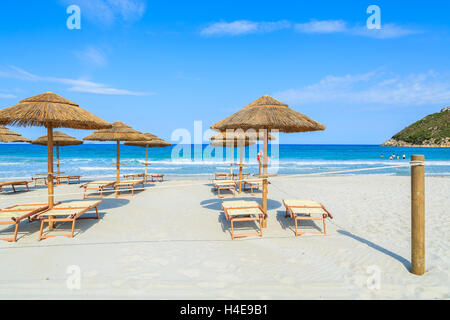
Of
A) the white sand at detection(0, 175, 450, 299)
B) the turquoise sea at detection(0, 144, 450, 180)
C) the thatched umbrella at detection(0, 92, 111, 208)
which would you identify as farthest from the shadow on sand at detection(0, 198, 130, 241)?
the turquoise sea at detection(0, 144, 450, 180)

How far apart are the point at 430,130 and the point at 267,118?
86.1 metres

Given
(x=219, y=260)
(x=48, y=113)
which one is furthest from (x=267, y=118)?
(x=48, y=113)

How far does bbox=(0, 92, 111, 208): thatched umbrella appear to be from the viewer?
4.25 metres

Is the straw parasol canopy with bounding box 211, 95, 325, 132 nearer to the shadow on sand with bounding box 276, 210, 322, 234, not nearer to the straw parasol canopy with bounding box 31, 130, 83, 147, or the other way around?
the shadow on sand with bounding box 276, 210, 322, 234

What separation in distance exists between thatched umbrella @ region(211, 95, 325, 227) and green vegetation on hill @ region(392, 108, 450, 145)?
76836mm

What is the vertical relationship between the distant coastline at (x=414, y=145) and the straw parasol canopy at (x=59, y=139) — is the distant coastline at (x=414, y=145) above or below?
above

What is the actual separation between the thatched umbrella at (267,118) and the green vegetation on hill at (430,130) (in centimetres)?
7684

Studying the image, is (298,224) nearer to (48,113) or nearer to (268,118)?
(268,118)

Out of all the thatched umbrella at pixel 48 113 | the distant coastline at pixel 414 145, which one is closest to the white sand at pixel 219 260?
the thatched umbrella at pixel 48 113

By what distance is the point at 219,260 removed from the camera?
3543 millimetres

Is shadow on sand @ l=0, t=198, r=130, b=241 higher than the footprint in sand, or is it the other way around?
shadow on sand @ l=0, t=198, r=130, b=241

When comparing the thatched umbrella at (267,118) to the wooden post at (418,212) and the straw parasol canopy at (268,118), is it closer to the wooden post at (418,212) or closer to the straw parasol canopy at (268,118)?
the straw parasol canopy at (268,118)

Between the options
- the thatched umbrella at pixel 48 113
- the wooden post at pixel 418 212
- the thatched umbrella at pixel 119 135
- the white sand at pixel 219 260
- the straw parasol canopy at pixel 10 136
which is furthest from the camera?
the straw parasol canopy at pixel 10 136

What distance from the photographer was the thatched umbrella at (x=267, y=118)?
434cm
